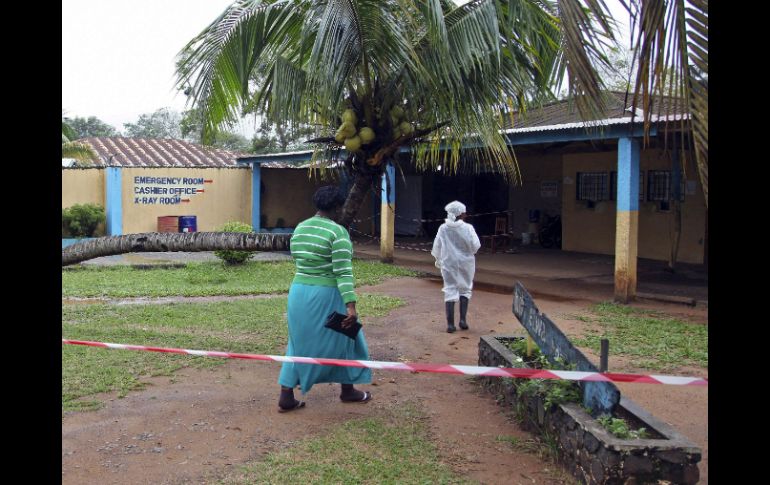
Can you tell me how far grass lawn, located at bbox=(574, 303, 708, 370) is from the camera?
7422mm

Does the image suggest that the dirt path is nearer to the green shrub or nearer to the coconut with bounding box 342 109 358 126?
the green shrub

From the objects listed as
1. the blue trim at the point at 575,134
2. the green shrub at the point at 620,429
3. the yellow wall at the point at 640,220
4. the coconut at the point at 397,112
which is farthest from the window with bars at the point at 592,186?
the green shrub at the point at 620,429

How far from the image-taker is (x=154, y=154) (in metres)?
23.4

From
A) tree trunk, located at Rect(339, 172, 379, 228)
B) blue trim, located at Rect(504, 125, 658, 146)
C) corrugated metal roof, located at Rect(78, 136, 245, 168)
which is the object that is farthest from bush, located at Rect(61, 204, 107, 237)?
tree trunk, located at Rect(339, 172, 379, 228)

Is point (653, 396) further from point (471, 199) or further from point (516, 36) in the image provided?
point (471, 199)

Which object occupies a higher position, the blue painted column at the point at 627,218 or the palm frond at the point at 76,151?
the palm frond at the point at 76,151

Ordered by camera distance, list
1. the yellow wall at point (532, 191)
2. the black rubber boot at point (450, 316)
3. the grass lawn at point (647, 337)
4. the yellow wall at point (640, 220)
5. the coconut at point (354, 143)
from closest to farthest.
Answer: the coconut at point (354, 143)
the grass lawn at point (647, 337)
the black rubber boot at point (450, 316)
the yellow wall at point (640, 220)
the yellow wall at point (532, 191)

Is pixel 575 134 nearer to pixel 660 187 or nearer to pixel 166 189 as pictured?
pixel 660 187

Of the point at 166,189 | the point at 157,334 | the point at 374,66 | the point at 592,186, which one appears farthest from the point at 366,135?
the point at 166,189

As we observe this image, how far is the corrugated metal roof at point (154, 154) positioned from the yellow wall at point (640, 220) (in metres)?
9.76

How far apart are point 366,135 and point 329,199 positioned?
58cm

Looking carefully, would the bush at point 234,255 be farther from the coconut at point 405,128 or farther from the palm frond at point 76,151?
the coconut at point 405,128

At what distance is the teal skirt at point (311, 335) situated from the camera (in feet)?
17.9

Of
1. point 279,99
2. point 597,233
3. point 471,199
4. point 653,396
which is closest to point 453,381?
point 653,396
